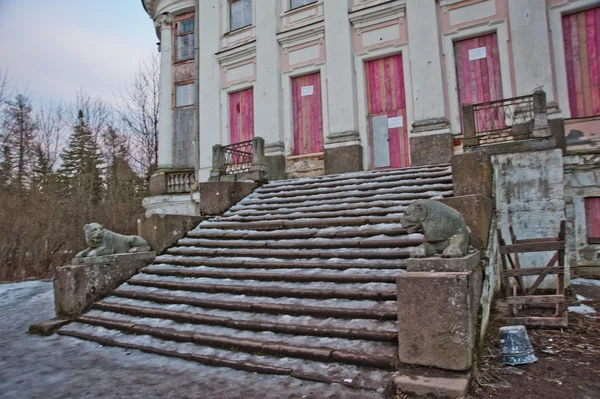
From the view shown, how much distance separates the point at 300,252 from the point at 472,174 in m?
2.74

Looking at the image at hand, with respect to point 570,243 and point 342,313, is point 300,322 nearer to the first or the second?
point 342,313

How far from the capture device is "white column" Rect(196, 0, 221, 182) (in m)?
14.2

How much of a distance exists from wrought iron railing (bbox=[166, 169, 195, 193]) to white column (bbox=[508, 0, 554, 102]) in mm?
10578

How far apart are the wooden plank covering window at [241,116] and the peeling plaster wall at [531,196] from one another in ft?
28.8

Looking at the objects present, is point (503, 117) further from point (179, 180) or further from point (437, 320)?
point (179, 180)

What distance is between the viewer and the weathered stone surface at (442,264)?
3443 mm

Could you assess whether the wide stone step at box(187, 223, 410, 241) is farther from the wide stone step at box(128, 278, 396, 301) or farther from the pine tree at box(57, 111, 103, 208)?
the pine tree at box(57, 111, 103, 208)

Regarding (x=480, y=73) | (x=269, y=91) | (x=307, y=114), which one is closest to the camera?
(x=480, y=73)

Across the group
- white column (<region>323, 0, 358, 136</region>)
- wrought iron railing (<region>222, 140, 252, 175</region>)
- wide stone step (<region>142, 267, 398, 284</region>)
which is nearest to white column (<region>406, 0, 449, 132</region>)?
white column (<region>323, 0, 358, 136</region>)

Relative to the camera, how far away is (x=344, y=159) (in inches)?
446

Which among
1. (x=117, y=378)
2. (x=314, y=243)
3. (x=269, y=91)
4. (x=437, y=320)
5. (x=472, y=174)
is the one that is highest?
(x=269, y=91)

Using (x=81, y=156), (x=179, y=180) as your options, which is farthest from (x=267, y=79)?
(x=81, y=156)

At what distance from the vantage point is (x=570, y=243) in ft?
25.1

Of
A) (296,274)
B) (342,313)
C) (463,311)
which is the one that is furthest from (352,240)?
(463,311)
